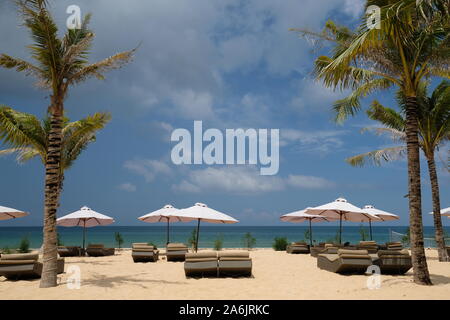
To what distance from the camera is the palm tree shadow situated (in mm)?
8141

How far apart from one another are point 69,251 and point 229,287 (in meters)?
10.1

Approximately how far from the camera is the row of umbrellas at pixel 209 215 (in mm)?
13320

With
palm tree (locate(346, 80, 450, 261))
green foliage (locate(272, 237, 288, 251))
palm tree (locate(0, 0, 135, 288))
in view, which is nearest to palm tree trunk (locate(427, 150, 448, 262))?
palm tree (locate(346, 80, 450, 261))

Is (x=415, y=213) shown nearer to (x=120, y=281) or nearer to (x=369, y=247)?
(x=369, y=247)

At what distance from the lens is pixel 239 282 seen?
28.7 ft

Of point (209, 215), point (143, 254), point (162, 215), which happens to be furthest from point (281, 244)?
point (143, 254)

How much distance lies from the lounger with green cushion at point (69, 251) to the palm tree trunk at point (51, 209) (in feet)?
26.1

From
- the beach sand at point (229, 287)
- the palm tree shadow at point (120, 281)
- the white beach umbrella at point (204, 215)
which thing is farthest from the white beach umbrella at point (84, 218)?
the palm tree shadow at point (120, 281)
